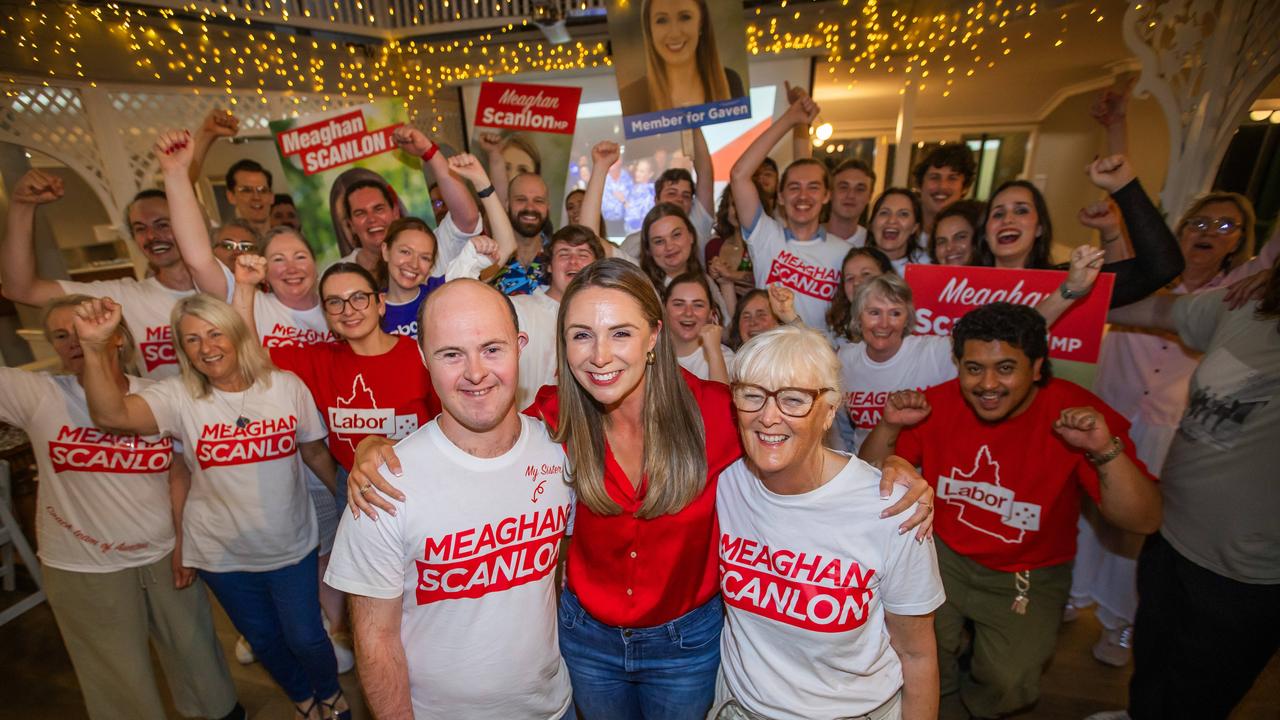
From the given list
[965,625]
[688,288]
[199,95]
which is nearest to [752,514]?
[688,288]

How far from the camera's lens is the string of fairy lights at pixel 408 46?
16.6 feet

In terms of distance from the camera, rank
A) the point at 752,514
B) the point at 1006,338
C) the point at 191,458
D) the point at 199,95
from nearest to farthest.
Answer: the point at 752,514 < the point at 1006,338 < the point at 191,458 < the point at 199,95

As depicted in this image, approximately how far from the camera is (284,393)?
7.46 feet

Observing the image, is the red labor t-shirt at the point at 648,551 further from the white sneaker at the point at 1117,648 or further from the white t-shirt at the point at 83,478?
the white sneaker at the point at 1117,648

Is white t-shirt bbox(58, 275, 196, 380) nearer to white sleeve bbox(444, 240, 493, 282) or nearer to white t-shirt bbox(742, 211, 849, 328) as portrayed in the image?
white sleeve bbox(444, 240, 493, 282)

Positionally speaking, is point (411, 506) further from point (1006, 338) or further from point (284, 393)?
point (1006, 338)

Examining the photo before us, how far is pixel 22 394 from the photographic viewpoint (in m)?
2.10

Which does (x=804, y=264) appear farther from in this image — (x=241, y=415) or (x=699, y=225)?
(x=241, y=415)

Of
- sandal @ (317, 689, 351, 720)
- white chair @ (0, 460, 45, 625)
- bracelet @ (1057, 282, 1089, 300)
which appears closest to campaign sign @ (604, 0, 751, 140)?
bracelet @ (1057, 282, 1089, 300)

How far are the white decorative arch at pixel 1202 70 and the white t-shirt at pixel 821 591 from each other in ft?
11.5

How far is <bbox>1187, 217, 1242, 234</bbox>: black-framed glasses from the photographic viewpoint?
2.69 m

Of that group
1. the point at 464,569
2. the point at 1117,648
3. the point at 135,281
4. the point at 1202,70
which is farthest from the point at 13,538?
the point at 1202,70

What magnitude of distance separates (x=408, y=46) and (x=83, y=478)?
25.8 ft

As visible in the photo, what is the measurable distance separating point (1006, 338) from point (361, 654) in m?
2.34
